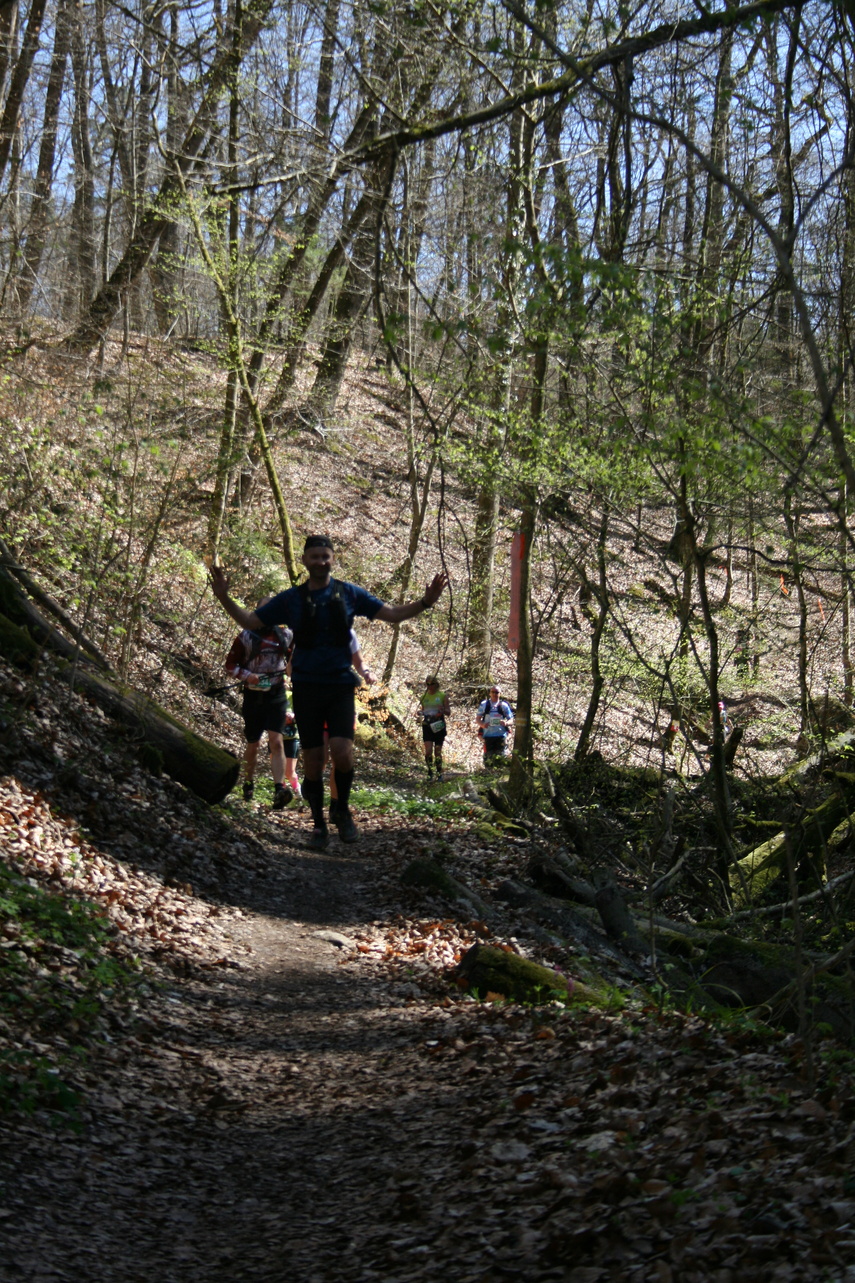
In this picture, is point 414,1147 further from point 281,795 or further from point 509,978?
point 281,795

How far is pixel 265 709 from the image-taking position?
37.9 feet

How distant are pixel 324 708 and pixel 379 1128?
4401 millimetres

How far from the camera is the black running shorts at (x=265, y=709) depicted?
37.6ft

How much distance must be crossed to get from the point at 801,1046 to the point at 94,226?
26.8 m

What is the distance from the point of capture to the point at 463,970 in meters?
6.62

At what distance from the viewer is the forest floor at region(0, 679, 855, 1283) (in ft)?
10.3

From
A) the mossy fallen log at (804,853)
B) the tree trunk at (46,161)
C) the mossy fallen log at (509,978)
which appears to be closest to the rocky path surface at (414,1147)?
the mossy fallen log at (509,978)

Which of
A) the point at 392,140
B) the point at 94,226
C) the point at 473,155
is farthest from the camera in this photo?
the point at 94,226

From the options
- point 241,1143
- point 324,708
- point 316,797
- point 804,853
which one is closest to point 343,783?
point 316,797

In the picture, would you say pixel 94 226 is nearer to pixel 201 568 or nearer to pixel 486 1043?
pixel 201 568

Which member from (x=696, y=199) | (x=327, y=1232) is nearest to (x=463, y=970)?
(x=327, y=1232)

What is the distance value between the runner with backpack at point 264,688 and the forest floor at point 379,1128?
12.4 ft

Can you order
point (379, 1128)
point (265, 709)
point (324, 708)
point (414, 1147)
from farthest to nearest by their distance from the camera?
point (265, 709), point (324, 708), point (379, 1128), point (414, 1147)

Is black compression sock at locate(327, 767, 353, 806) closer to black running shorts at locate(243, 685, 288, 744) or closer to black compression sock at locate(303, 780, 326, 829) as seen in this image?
black compression sock at locate(303, 780, 326, 829)
